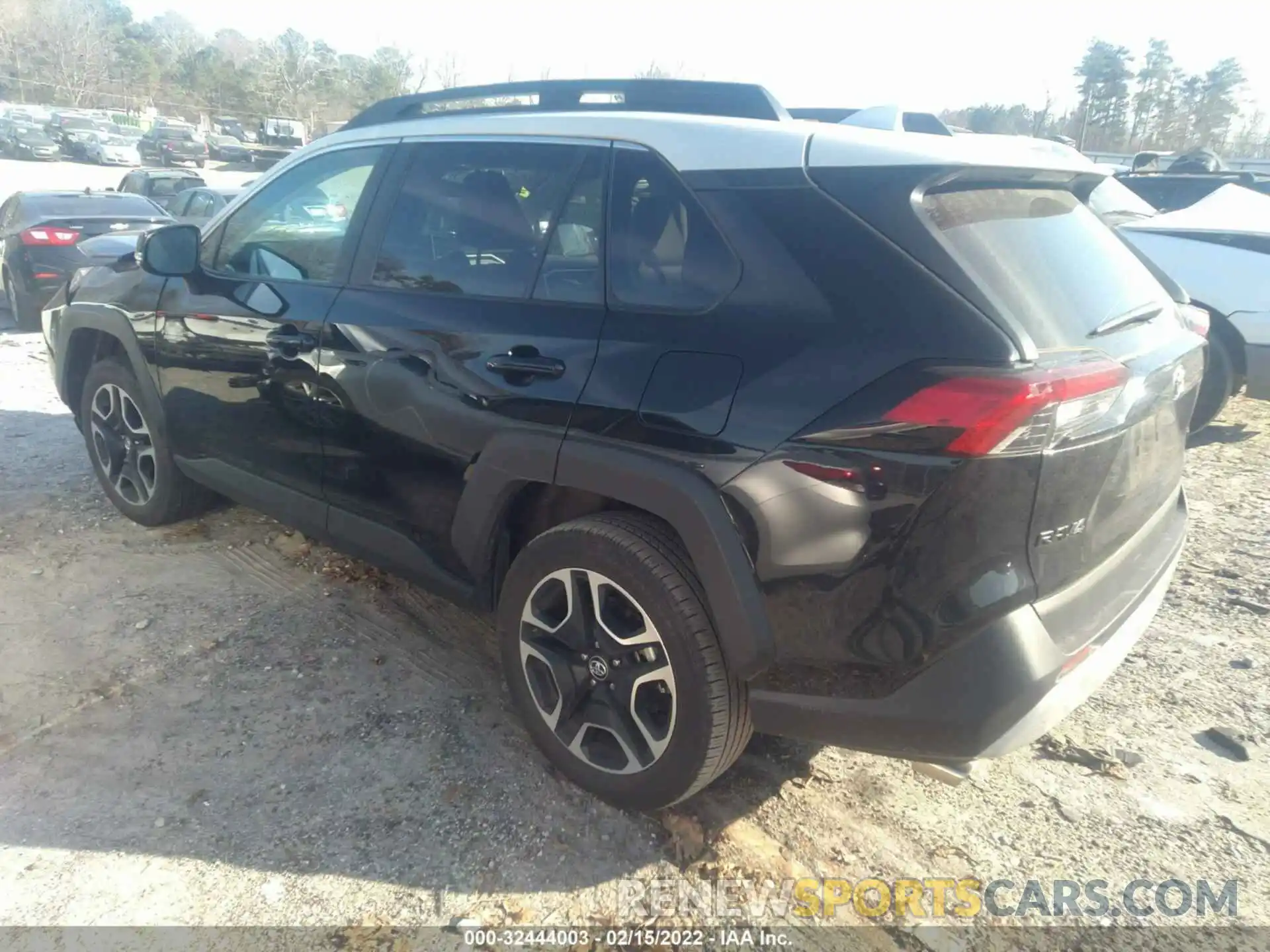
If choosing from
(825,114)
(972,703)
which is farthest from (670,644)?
(825,114)

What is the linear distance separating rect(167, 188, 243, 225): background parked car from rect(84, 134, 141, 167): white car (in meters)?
30.6

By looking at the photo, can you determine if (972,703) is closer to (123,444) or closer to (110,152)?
(123,444)

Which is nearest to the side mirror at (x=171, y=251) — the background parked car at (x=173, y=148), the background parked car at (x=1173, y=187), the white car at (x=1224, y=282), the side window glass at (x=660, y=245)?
the side window glass at (x=660, y=245)

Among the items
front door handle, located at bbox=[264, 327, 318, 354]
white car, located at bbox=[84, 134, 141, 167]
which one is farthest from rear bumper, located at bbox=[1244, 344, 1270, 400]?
white car, located at bbox=[84, 134, 141, 167]

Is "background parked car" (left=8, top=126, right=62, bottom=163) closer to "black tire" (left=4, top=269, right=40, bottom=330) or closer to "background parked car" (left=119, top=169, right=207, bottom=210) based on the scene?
"background parked car" (left=119, top=169, right=207, bottom=210)

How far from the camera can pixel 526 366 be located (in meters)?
2.62

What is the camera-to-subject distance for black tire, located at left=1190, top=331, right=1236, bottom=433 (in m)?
6.12

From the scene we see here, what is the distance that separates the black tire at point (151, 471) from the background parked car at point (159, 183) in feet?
43.5

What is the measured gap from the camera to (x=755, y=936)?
2285 millimetres

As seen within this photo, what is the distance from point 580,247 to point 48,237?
9.31 metres

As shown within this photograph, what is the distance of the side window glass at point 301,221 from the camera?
11.0 feet

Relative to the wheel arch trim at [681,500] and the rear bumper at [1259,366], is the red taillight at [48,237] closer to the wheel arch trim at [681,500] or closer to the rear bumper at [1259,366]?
the wheel arch trim at [681,500]

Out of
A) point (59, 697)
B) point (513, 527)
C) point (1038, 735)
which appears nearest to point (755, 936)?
point (1038, 735)

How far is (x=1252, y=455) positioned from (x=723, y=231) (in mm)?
5382
